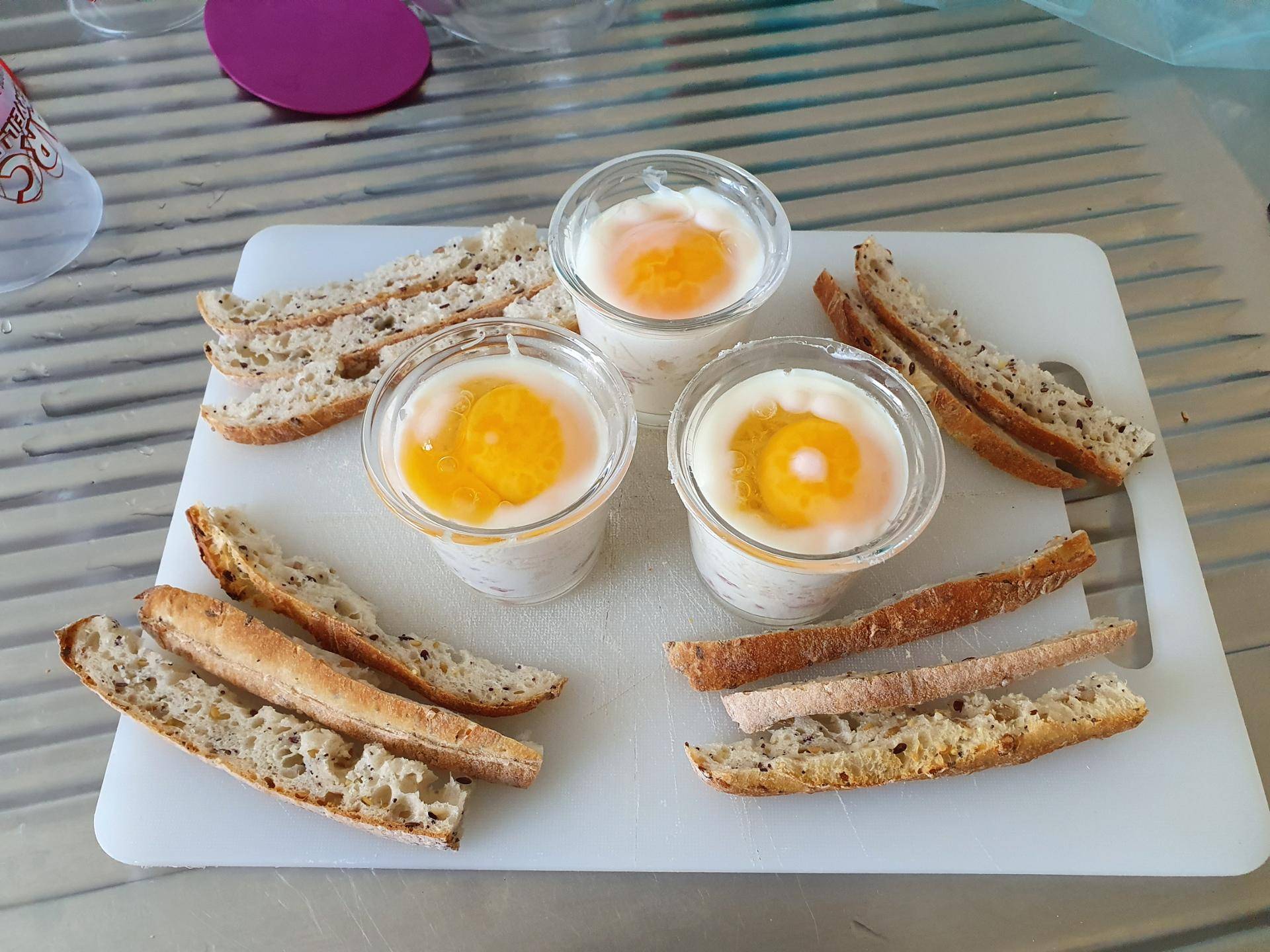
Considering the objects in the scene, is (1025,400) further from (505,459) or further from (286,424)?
(286,424)

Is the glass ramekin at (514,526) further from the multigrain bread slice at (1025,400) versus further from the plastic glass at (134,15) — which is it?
the plastic glass at (134,15)

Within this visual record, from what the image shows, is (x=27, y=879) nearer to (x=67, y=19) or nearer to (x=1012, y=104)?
(x=67, y=19)

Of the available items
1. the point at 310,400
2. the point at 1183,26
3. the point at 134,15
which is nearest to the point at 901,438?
the point at 310,400

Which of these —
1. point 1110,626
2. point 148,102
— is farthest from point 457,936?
point 148,102

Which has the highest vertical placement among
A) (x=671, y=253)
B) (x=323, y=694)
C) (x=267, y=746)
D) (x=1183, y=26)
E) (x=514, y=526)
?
(x=1183, y=26)

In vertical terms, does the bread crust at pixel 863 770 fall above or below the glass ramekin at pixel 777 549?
below

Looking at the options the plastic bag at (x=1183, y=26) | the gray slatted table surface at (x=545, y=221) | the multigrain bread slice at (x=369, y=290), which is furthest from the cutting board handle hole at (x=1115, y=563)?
the plastic bag at (x=1183, y=26)

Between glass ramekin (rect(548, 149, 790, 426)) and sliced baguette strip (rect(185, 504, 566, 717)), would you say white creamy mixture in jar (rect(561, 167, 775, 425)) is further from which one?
sliced baguette strip (rect(185, 504, 566, 717))
